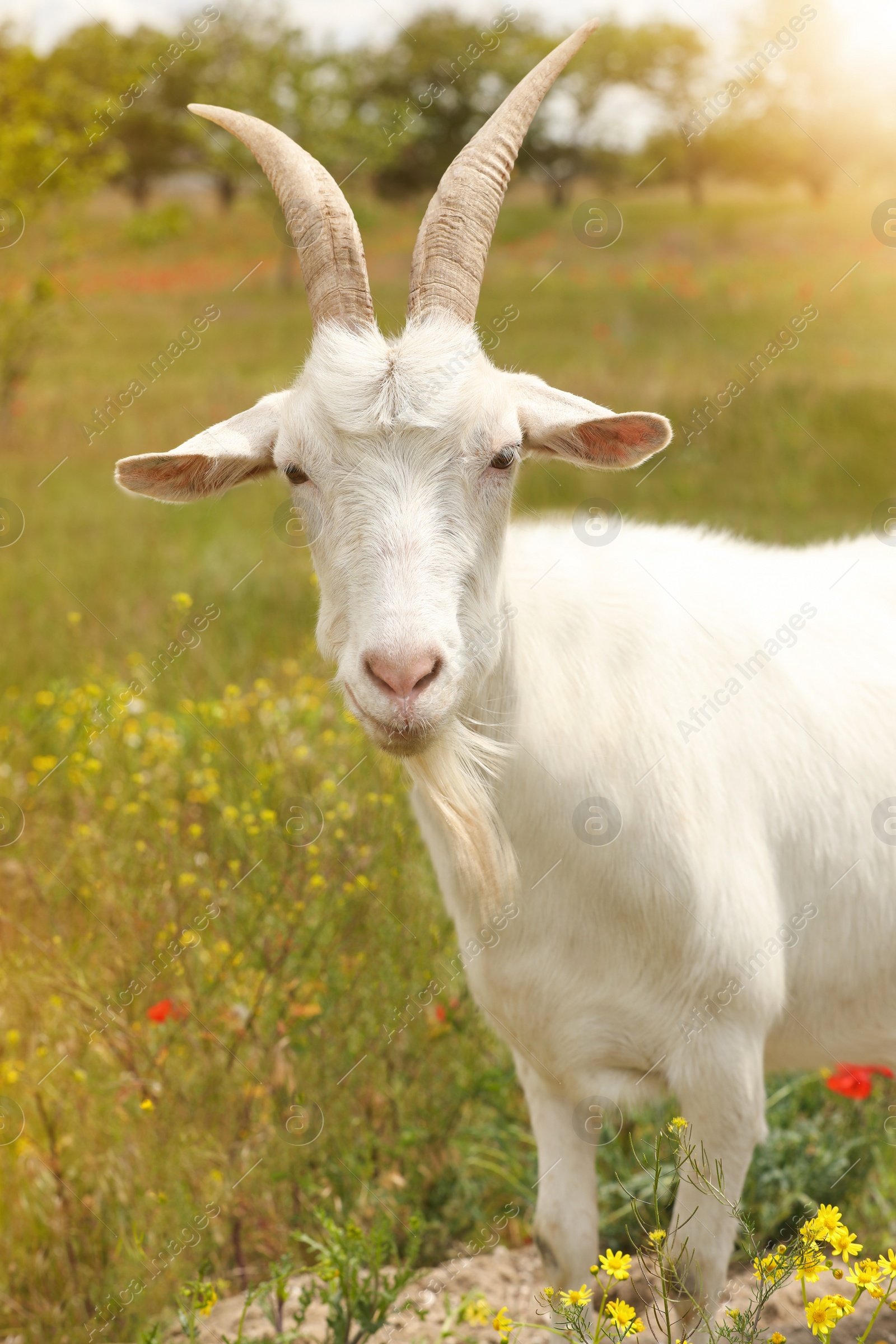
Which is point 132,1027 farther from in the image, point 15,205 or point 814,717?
point 15,205

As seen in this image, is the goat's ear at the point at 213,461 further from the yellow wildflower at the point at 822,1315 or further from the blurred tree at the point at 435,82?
the blurred tree at the point at 435,82

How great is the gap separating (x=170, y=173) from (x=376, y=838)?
44.1 meters

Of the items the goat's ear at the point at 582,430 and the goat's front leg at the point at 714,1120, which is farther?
the goat's front leg at the point at 714,1120

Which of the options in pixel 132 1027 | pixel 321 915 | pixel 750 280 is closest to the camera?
pixel 132 1027

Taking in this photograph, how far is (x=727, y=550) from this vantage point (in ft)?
9.25

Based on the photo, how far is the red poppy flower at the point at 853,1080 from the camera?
2.71 meters

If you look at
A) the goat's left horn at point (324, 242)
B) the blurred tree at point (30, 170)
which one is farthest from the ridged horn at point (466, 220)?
the blurred tree at point (30, 170)

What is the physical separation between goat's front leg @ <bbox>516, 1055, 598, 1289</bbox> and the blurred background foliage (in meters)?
0.40

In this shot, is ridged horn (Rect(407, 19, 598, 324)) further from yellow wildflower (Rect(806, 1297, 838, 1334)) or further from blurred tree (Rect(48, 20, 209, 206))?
blurred tree (Rect(48, 20, 209, 206))

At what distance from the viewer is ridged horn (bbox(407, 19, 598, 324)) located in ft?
7.27

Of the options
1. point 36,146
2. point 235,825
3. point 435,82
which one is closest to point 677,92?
point 435,82

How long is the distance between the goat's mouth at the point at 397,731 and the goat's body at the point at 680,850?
39 cm

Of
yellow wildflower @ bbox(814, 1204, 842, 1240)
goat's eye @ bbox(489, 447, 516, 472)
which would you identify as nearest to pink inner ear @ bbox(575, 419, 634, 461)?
goat's eye @ bbox(489, 447, 516, 472)

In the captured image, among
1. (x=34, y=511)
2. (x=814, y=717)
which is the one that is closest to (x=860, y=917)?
(x=814, y=717)
